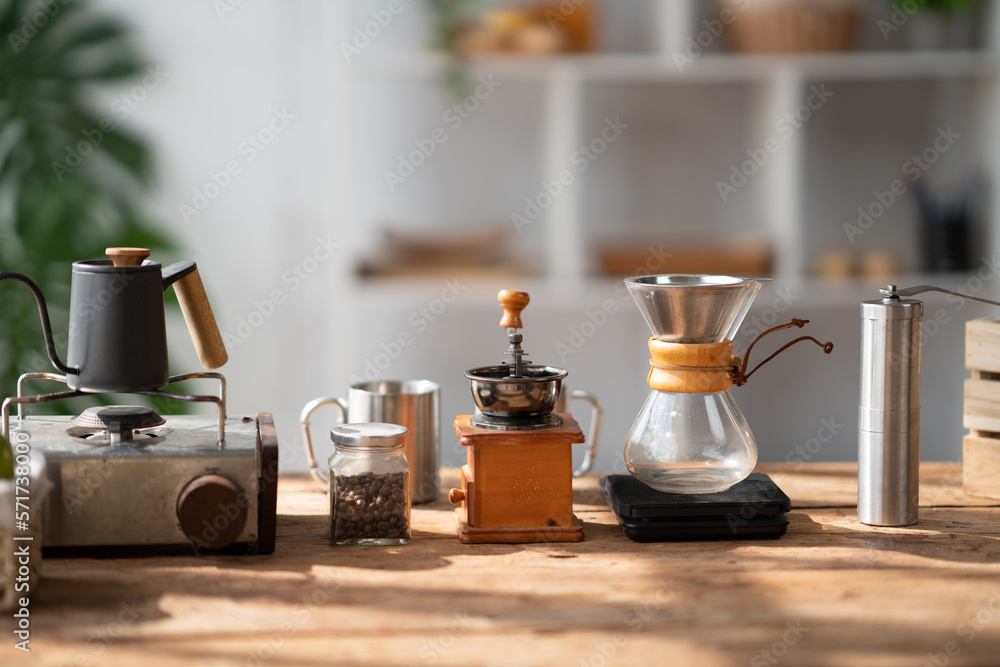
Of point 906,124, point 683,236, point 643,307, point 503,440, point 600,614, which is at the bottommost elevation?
point 600,614

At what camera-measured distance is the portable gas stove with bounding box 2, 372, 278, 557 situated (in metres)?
1.03

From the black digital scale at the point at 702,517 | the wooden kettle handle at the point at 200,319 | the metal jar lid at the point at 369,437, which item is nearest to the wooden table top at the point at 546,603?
the black digital scale at the point at 702,517

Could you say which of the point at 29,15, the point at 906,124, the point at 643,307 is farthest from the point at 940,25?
the point at 29,15

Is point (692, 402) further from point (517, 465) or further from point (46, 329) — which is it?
point (46, 329)

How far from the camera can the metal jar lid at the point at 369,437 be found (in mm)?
1103

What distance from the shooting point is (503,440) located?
1118mm

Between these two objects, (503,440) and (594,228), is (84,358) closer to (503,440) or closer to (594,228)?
(503,440)

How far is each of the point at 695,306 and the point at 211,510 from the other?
1.93 ft

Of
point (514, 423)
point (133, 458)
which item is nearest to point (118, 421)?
point (133, 458)

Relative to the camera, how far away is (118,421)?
1.10 meters

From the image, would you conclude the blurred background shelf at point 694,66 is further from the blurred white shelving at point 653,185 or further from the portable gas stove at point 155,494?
the portable gas stove at point 155,494


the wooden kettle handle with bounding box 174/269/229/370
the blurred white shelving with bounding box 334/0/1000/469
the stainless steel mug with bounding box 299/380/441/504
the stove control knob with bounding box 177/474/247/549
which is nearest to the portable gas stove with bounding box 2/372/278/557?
the stove control knob with bounding box 177/474/247/549

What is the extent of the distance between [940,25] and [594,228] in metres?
1.09

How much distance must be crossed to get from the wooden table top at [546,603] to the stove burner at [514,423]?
0.13 meters
